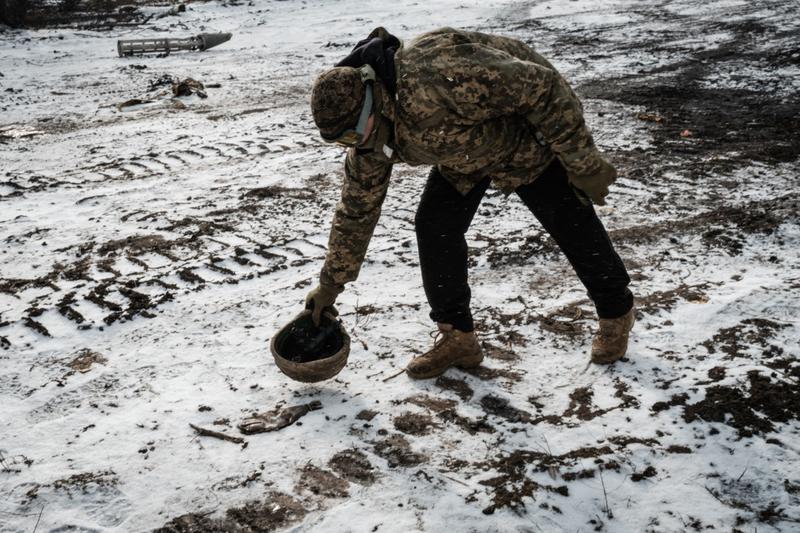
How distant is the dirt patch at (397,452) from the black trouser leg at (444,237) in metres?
0.60

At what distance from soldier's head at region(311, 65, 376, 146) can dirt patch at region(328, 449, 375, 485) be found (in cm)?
123

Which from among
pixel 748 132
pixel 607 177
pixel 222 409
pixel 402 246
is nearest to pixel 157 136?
pixel 402 246

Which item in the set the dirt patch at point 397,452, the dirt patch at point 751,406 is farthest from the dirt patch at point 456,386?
the dirt patch at point 751,406

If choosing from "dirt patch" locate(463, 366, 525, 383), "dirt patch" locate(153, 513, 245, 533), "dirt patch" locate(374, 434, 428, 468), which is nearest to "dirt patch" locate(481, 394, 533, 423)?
"dirt patch" locate(463, 366, 525, 383)

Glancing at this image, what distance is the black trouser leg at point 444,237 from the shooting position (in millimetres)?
2328

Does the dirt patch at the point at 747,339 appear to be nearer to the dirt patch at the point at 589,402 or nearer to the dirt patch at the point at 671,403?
the dirt patch at the point at 671,403

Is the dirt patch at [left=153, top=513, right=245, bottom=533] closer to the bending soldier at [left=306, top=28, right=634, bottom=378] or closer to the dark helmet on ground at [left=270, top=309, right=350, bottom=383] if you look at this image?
the dark helmet on ground at [left=270, top=309, right=350, bottom=383]

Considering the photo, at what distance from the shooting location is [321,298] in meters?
2.46

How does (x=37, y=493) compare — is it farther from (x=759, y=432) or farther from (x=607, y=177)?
(x=759, y=432)

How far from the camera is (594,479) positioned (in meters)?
2.05

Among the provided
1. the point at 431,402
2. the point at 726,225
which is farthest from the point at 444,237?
the point at 726,225

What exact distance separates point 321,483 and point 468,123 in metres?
1.42

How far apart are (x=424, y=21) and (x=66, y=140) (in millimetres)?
10207

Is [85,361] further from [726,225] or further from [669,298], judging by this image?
[726,225]
